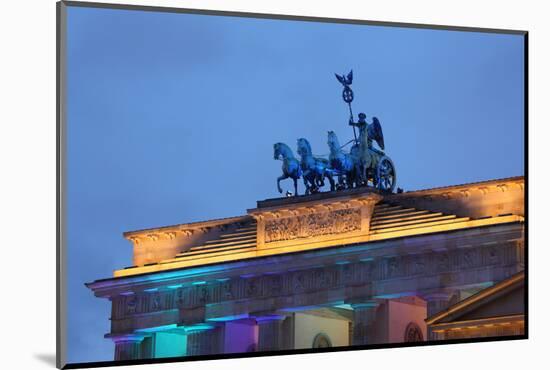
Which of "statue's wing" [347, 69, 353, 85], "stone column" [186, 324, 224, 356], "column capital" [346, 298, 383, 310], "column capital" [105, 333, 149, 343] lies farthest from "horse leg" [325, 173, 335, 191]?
"column capital" [105, 333, 149, 343]

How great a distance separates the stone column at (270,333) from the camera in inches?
964

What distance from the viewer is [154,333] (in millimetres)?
25094

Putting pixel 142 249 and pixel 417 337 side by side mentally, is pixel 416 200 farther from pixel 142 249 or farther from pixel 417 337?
pixel 142 249

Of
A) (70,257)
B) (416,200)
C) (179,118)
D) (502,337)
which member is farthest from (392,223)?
(70,257)

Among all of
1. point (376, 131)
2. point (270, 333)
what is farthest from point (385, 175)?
point (270, 333)

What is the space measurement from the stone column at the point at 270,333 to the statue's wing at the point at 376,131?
3176mm

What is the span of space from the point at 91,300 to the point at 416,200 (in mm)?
5417

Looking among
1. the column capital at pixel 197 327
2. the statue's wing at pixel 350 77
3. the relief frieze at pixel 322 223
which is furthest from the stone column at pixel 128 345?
the statue's wing at pixel 350 77

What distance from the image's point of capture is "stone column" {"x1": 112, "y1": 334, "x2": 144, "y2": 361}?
78.5ft

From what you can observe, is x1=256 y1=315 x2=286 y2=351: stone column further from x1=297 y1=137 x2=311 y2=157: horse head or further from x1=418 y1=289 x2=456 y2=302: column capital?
x1=297 y1=137 x2=311 y2=157: horse head

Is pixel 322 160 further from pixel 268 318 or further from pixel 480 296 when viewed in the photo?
pixel 480 296

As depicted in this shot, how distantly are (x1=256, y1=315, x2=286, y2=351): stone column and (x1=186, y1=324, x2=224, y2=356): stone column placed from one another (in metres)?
0.64

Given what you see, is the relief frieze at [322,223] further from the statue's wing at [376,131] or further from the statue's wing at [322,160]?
the statue's wing at [376,131]

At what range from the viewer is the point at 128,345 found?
2462cm
